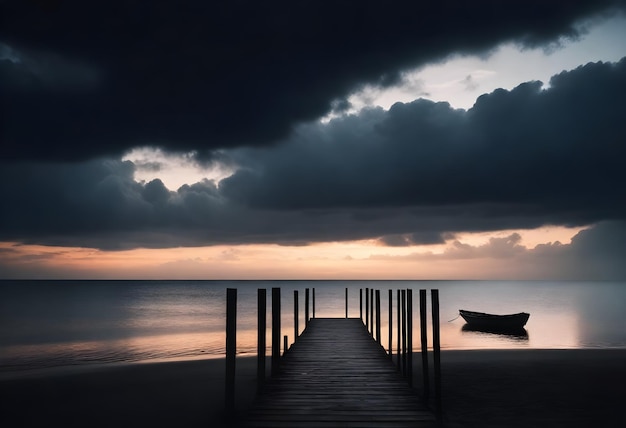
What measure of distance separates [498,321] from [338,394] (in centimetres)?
2963

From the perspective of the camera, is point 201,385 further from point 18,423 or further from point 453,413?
point 453,413

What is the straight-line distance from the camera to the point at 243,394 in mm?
15016

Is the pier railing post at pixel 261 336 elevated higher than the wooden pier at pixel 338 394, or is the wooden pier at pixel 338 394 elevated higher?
the pier railing post at pixel 261 336

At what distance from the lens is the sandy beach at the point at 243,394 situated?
1223 centimetres

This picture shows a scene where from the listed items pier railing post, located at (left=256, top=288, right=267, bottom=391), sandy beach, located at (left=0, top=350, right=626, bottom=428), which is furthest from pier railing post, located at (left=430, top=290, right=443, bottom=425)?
pier railing post, located at (left=256, top=288, right=267, bottom=391)

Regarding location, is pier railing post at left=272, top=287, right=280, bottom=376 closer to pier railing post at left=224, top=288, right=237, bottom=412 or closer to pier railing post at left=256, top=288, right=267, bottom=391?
pier railing post at left=256, top=288, right=267, bottom=391

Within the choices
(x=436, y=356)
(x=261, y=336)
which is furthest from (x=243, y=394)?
(x=436, y=356)

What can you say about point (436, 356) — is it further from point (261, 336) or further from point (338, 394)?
point (261, 336)

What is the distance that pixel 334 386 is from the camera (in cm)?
1080

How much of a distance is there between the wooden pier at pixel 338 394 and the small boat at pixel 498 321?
910 inches

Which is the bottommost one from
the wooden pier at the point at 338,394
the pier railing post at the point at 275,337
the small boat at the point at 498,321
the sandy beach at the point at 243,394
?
the small boat at the point at 498,321

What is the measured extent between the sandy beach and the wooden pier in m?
0.87

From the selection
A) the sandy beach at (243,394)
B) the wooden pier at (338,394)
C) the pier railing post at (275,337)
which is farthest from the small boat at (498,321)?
the pier railing post at (275,337)

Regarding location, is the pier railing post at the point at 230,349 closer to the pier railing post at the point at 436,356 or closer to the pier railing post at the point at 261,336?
the pier railing post at the point at 261,336
